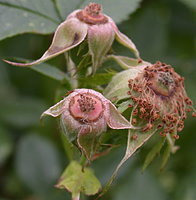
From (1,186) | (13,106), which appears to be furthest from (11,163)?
(13,106)

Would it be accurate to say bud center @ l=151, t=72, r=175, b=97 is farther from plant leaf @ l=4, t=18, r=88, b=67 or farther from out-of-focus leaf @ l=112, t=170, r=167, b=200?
out-of-focus leaf @ l=112, t=170, r=167, b=200

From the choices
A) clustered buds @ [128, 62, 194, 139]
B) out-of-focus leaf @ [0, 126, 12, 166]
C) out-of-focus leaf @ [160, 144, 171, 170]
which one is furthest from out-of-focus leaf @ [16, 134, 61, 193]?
clustered buds @ [128, 62, 194, 139]

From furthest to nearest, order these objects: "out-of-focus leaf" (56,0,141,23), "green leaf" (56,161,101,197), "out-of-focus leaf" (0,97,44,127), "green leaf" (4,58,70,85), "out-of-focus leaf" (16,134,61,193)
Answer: "out-of-focus leaf" (0,97,44,127), "out-of-focus leaf" (16,134,61,193), "out-of-focus leaf" (56,0,141,23), "green leaf" (4,58,70,85), "green leaf" (56,161,101,197)

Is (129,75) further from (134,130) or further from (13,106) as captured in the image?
(13,106)

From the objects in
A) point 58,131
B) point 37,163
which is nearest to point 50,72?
point 58,131

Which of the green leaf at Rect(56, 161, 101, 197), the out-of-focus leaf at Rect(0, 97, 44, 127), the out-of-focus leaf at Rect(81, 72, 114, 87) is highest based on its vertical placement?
the out-of-focus leaf at Rect(81, 72, 114, 87)

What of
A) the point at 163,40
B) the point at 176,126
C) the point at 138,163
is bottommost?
the point at 138,163

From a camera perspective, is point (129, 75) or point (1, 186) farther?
point (1, 186)
